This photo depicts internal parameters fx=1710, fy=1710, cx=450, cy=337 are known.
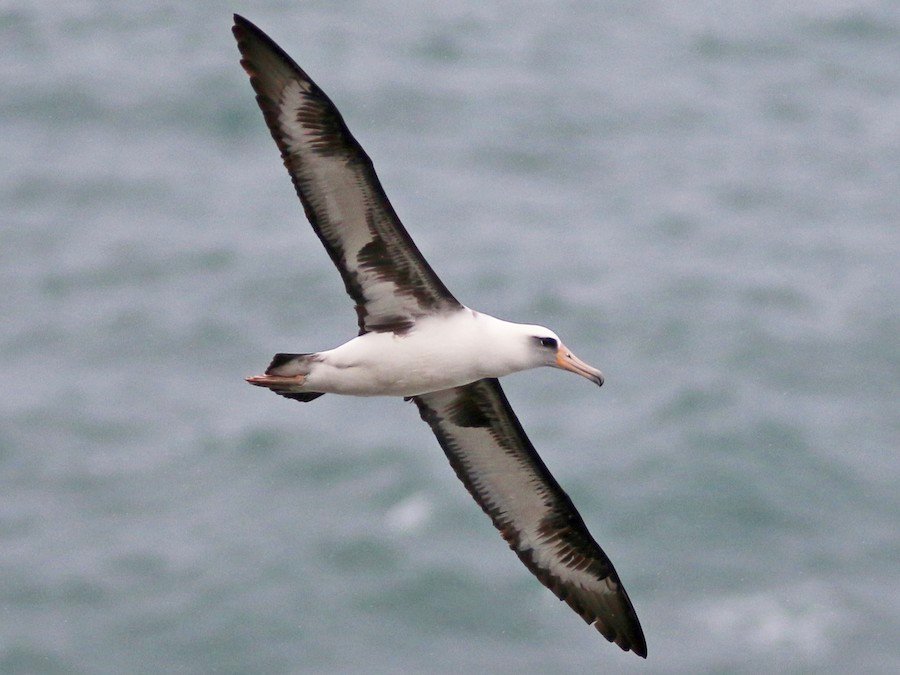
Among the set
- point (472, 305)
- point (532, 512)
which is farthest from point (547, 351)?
point (472, 305)

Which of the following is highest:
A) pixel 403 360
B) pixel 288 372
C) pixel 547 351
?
pixel 547 351

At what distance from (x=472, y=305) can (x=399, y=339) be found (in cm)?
4742

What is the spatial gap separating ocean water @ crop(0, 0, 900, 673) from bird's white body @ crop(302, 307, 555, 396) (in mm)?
35704

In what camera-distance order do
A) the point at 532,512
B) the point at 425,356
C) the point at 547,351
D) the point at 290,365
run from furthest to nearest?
the point at 532,512, the point at 547,351, the point at 425,356, the point at 290,365

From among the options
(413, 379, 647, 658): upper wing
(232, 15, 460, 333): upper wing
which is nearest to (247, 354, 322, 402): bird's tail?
(232, 15, 460, 333): upper wing

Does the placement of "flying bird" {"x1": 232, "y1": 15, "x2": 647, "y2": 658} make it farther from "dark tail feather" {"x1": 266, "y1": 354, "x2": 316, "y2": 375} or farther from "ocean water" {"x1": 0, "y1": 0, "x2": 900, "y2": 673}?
"ocean water" {"x1": 0, "y1": 0, "x2": 900, "y2": 673}

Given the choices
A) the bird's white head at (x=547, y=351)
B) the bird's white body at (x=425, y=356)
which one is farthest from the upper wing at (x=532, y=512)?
the bird's white body at (x=425, y=356)

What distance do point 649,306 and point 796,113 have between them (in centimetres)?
1833

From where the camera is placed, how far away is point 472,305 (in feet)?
203

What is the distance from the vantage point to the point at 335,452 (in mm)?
59094

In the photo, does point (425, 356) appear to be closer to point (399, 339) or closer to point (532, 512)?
point (399, 339)

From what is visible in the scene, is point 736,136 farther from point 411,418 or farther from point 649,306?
point 411,418

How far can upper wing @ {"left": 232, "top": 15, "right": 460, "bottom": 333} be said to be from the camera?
1348 centimetres

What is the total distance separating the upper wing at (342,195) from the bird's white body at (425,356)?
165mm
